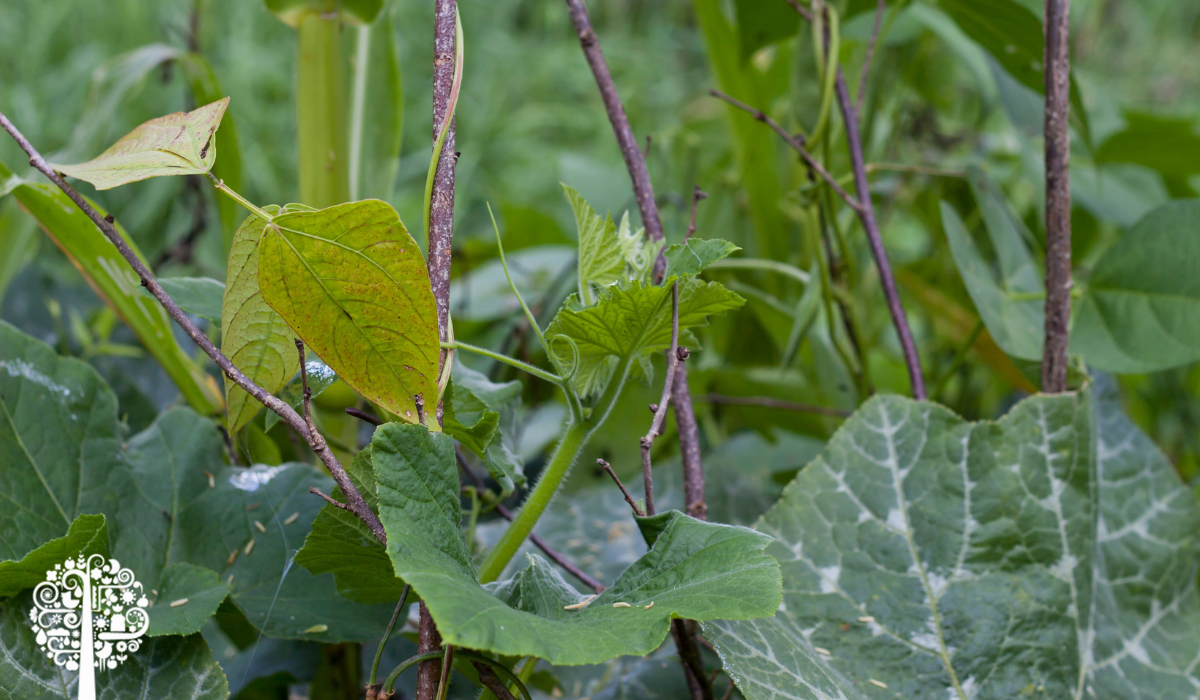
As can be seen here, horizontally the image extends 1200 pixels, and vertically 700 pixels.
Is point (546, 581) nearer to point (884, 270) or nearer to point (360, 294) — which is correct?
point (360, 294)

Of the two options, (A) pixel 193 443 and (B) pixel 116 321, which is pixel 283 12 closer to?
(A) pixel 193 443

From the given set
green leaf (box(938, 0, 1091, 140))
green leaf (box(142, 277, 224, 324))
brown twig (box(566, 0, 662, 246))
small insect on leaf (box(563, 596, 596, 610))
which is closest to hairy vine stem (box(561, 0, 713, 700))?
brown twig (box(566, 0, 662, 246))

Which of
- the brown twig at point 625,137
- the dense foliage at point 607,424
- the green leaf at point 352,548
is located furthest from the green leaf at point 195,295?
the brown twig at point 625,137

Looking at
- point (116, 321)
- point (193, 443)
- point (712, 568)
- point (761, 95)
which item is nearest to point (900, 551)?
point (712, 568)

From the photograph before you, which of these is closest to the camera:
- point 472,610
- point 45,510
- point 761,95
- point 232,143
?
point 472,610

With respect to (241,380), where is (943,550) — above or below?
below

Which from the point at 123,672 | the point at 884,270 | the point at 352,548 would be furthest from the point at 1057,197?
the point at 123,672
